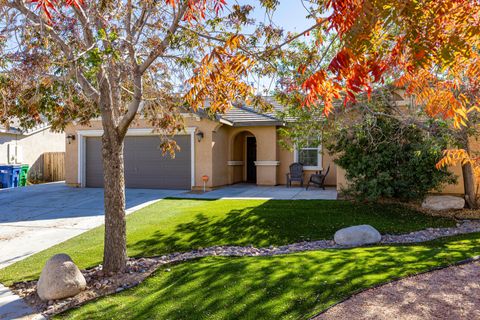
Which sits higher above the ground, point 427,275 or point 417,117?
point 417,117

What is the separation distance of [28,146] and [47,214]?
11952 millimetres

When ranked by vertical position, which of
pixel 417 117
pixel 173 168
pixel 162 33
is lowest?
pixel 173 168

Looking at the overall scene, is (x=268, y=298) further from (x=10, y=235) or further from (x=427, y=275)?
(x=10, y=235)

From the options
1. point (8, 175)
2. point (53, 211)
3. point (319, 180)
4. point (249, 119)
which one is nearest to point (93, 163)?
point (8, 175)

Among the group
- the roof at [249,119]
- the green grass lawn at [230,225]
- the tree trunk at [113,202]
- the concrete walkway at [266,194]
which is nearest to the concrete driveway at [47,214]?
the green grass lawn at [230,225]

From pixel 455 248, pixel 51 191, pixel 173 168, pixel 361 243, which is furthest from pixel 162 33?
pixel 51 191

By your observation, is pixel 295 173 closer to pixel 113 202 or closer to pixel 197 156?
pixel 197 156

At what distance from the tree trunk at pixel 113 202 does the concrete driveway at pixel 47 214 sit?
264cm

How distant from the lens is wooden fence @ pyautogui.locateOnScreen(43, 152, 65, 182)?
75.2 ft

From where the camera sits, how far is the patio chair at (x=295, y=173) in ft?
55.9

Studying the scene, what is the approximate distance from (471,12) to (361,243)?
18.5 feet

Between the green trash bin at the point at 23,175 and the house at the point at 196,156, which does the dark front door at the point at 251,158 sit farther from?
the green trash bin at the point at 23,175

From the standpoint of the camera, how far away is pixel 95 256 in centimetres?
766

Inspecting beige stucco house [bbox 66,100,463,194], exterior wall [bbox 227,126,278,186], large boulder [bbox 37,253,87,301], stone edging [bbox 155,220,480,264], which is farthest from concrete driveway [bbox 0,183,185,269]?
exterior wall [bbox 227,126,278,186]
